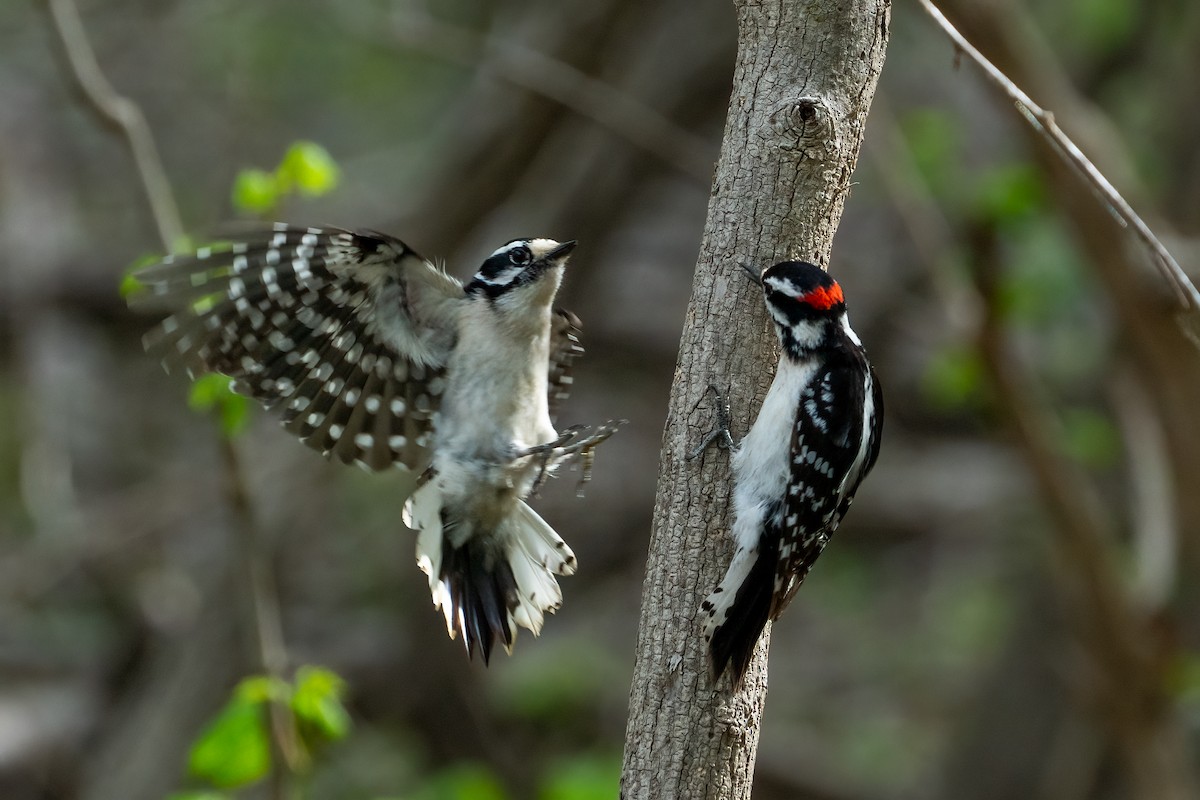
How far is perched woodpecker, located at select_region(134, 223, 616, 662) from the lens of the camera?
3361 mm

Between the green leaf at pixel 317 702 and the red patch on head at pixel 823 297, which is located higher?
the red patch on head at pixel 823 297

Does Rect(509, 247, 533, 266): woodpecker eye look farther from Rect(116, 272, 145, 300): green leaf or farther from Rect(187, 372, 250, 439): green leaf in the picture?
Rect(116, 272, 145, 300): green leaf

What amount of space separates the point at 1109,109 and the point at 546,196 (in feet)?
12.1

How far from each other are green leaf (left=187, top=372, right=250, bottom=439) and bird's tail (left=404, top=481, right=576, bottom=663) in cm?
55

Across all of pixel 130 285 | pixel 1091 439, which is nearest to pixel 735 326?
pixel 130 285

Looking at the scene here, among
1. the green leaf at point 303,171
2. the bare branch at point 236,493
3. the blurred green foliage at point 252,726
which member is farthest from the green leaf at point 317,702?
the green leaf at point 303,171

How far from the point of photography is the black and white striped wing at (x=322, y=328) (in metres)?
3.34

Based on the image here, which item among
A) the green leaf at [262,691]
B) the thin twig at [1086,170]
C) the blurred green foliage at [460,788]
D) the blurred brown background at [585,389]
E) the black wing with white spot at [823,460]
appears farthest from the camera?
the blurred brown background at [585,389]

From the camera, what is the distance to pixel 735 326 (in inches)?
103

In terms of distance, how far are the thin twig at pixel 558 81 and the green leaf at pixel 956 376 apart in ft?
4.85

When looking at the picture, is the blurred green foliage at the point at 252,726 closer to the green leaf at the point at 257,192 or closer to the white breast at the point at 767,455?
the green leaf at the point at 257,192

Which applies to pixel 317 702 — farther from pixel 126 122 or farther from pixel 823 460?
pixel 126 122

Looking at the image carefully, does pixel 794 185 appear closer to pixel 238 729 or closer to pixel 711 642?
pixel 711 642

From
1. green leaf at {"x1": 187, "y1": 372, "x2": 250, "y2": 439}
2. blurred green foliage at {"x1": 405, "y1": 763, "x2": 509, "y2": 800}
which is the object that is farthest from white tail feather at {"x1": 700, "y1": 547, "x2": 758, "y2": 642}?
blurred green foliage at {"x1": 405, "y1": 763, "x2": 509, "y2": 800}
